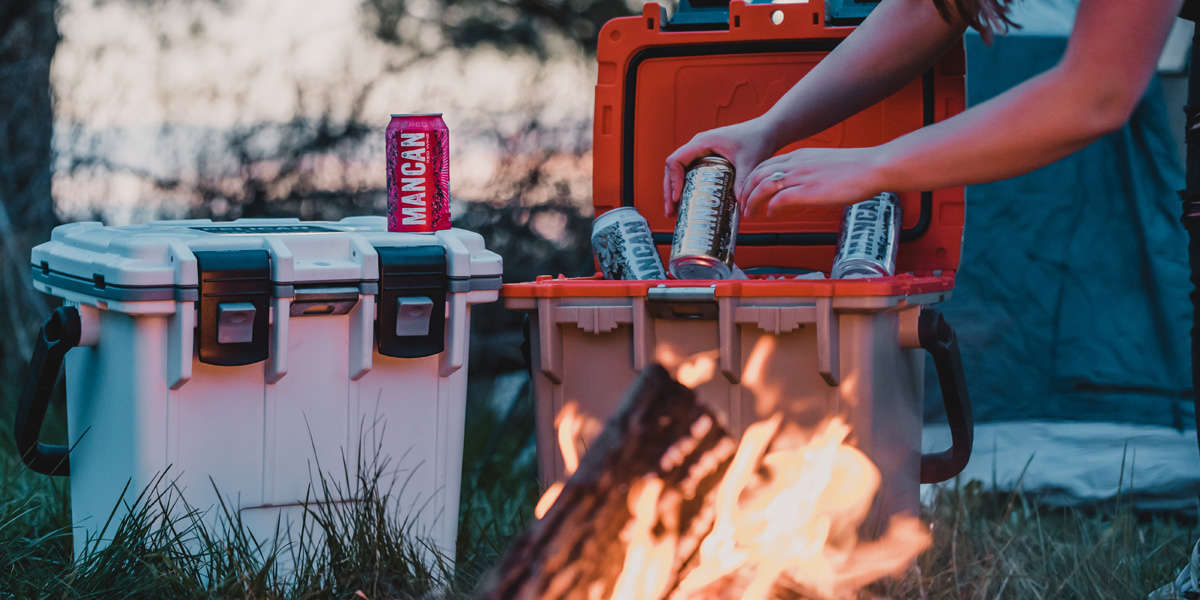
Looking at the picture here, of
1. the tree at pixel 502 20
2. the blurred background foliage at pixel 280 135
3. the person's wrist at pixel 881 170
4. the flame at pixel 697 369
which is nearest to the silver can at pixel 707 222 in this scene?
the flame at pixel 697 369

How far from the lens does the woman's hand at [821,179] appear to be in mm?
1418

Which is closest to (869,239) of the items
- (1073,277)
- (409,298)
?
(409,298)

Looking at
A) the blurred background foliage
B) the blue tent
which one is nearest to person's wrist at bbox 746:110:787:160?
the blue tent

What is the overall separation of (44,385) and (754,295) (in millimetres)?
1122

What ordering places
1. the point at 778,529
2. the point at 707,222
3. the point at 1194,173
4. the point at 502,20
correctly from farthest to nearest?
the point at 502,20, the point at 707,222, the point at 778,529, the point at 1194,173

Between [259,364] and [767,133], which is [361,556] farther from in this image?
[767,133]

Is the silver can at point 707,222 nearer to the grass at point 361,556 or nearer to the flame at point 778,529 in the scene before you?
the flame at point 778,529

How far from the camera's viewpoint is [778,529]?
1730 mm

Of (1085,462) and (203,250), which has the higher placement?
(203,250)

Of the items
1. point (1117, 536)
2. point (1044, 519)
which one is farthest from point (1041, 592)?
point (1044, 519)

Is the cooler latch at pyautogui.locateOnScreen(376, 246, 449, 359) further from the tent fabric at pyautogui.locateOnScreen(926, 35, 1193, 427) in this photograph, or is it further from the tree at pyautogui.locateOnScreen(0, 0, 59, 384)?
the tree at pyautogui.locateOnScreen(0, 0, 59, 384)

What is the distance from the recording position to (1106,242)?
3348mm

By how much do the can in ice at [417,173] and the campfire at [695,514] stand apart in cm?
41

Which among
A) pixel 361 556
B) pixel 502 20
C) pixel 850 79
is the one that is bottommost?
pixel 361 556
